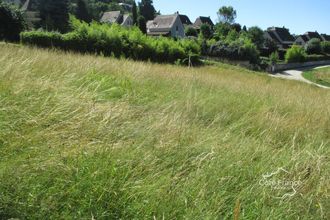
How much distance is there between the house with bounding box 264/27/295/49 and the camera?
9056cm

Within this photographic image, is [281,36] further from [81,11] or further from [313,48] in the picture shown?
[81,11]

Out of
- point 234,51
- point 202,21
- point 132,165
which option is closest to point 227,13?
point 202,21

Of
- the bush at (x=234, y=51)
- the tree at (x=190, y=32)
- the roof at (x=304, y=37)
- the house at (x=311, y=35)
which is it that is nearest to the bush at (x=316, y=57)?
the roof at (x=304, y=37)

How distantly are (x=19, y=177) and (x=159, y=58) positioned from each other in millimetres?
29028

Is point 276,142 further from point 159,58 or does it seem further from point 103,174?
point 159,58

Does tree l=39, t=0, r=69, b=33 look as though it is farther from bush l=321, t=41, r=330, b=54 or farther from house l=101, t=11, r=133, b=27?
bush l=321, t=41, r=330, b=54

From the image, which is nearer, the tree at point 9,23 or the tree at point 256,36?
the tree at point 9,23

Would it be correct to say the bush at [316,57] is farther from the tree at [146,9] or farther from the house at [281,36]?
the tree at [146,9]

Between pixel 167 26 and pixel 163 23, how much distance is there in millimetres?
2181

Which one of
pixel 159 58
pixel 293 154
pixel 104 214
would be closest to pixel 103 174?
pixel 104 214

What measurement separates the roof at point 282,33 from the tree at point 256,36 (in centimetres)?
2085

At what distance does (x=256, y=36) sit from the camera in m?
71.9

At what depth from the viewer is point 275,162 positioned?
335 cm

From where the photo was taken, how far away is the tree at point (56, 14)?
143ft
